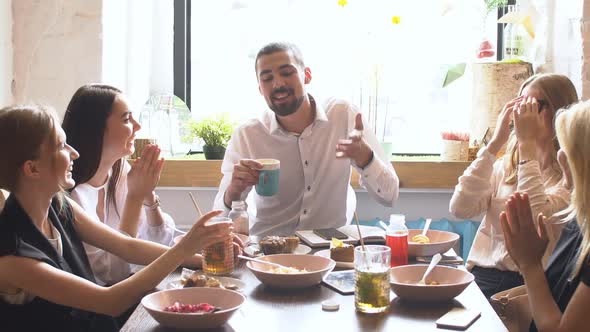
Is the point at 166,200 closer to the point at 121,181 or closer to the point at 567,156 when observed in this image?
the point at 121,181

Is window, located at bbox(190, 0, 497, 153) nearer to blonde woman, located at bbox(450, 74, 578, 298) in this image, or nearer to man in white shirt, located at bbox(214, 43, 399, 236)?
man in white shirt, located at bbox(214, 43, 399, 236)

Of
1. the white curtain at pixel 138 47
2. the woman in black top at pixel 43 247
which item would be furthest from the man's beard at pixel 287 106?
the woman in black top at pixel 43 247

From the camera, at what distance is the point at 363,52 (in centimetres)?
370

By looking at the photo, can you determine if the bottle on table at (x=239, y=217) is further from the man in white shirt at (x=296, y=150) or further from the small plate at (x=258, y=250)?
the man in white shirt at (x=296, y=150)

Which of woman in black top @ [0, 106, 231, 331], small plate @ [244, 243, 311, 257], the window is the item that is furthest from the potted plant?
woman in black top @ [0, 106, 231, 331]

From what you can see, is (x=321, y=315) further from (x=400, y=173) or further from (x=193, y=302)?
(x=400, y=173)

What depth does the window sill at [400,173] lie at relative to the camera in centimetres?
338

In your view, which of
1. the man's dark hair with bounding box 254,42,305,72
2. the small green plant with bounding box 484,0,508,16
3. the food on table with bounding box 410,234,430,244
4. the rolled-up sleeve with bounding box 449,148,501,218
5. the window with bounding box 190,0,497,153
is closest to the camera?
the food on table with bounding box 410,234,430,244

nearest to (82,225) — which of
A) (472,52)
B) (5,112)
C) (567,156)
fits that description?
(5,112)

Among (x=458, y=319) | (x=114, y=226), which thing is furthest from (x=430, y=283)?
(x=114, y=226)

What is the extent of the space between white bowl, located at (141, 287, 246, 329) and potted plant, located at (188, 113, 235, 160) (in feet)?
6.22

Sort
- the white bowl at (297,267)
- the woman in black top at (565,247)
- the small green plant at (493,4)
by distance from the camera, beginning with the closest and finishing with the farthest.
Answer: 1. the woman in black top at (565,247)
2. the white bowl at (297,267)
3. the small green plant at (493,4)

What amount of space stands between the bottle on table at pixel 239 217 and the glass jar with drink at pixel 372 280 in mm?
639

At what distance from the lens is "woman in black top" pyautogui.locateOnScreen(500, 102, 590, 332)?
1558mm
